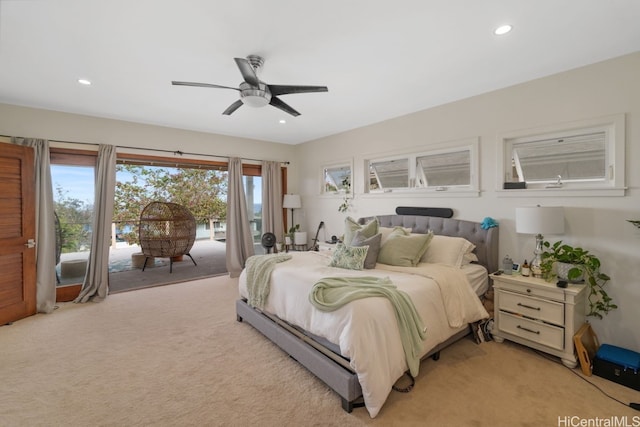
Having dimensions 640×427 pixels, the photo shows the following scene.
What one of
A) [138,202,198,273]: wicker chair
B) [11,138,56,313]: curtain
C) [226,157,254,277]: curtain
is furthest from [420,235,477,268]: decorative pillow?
[11,138,56,313]: curtain

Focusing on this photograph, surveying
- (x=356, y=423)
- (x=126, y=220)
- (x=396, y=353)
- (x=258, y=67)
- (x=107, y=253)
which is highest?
(x=258, y=67)

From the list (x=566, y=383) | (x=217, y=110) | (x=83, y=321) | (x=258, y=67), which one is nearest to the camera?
(x=566, y=383)

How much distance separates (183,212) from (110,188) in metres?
1.31

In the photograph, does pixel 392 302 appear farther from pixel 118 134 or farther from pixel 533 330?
pixel 118 134

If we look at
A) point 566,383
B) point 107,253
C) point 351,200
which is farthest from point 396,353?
point 107,253

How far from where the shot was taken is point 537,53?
8.20 ft

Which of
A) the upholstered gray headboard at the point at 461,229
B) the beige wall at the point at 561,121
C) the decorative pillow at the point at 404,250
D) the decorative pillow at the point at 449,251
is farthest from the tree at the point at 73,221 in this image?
the decorative pillow at the point at 449,251

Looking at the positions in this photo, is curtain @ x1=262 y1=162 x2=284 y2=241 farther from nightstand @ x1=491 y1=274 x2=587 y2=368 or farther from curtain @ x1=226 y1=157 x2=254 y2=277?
nightstand @ x1=491 y1=274 x2=587 y2=368

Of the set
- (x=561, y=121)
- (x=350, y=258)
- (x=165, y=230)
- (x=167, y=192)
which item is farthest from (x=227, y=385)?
(x=167, y=192)

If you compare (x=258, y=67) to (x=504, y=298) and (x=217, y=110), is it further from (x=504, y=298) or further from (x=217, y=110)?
(x=504, y=298)

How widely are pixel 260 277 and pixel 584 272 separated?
309 cm
